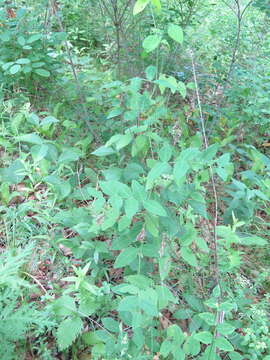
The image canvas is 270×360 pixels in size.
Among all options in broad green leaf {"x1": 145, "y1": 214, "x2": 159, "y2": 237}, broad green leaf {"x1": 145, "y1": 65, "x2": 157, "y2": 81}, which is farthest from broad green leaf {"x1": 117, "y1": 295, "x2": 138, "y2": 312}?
broad green leaf {"x1": 145, "y1": 65, "x2": 157, "y2": 81}

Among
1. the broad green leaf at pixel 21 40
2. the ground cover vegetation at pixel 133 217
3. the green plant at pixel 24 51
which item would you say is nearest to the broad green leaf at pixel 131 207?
the ground cover vegetation at pixel 133 217

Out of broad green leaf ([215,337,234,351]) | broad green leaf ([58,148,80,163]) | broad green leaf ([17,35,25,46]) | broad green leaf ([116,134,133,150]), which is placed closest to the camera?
broad green leaf ([215,337,234,351])

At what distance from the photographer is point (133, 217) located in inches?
81.4

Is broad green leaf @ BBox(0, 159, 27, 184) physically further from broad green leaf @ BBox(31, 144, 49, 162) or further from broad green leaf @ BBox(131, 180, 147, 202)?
broad green leaf @ BBox(131, 180, 147, 202)

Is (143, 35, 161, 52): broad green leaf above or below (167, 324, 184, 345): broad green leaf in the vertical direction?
above

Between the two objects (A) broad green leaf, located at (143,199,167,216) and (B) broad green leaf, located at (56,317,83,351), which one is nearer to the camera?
(A) broad green leaf, located at (143,199,167,216)

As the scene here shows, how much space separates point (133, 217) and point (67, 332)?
0.71 m

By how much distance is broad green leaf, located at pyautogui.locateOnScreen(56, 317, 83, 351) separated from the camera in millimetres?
1539

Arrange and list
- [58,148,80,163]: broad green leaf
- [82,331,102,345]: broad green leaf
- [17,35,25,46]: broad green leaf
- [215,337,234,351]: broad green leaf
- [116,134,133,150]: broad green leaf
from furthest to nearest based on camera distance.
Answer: [17,35,25,46]: broad green leaf
[58,148,80,163]: broad green leaf
[116,134,133,150]: broad green leaf
[82,331,102,345]: broad green leaf
[215,337,234,351]: broad green leaf

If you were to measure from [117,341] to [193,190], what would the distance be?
0.68m

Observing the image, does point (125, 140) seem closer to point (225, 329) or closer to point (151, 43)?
point (151, 43)

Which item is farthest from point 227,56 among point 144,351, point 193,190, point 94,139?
point 144,351

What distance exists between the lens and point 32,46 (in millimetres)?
2930

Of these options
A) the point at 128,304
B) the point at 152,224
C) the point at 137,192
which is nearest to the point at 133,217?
the point at 152,224
